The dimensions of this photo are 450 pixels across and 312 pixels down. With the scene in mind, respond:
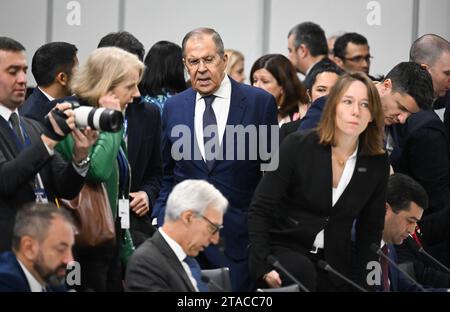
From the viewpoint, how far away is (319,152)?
4.96 meters

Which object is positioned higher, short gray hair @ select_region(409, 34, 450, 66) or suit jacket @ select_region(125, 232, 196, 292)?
short gray hair @ select_region(409, 34, 450, 66)

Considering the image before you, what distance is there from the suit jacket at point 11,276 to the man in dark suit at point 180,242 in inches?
15.3

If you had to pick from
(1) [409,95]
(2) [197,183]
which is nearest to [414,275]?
(1) [409,95]

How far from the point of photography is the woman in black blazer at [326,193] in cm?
488

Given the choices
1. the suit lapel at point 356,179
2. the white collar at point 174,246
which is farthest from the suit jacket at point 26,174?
the suit lapel at point 356,179

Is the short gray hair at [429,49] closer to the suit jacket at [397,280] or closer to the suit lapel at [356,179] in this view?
the suit jacket at [397,280]

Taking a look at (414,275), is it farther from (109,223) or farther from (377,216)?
(109,223)

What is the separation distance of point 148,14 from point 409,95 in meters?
3.40

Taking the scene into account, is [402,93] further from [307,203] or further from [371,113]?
[307,203]

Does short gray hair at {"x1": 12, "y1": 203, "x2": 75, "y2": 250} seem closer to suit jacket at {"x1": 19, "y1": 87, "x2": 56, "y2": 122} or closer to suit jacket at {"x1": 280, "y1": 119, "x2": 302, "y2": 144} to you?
suit jacket at {"x1": 19, "y1": 87, "x2": 56, "y2": 122}

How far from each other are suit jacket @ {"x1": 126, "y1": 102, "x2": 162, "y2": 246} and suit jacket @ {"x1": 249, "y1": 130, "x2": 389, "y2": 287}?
87cm

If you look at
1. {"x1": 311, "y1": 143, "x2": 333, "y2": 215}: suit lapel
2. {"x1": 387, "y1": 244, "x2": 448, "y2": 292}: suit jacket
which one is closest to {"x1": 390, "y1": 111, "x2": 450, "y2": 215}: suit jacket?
{"x1": 387, "y1": 244, "x2": 448, "y2": 292}: suit jacket

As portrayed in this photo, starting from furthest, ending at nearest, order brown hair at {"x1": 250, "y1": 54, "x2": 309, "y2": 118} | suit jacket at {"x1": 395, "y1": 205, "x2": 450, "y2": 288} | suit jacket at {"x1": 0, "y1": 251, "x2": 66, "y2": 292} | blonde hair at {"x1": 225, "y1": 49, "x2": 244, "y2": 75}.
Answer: blonde hair at {"x1": 225, "y1": 49, "x2": 244, "y2": 75} → brown hair at {"x1": 250, "y1": 54, "x2": 309, "y2": 118} → suit jacket at {"x1": 395, "y1": 205, "x2": 450, "y2": 288} → suit jacket at {"x1": 0, "y1": 251, "x2": 66, "y2": 292}

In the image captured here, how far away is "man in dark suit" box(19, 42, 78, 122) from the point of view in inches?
236
